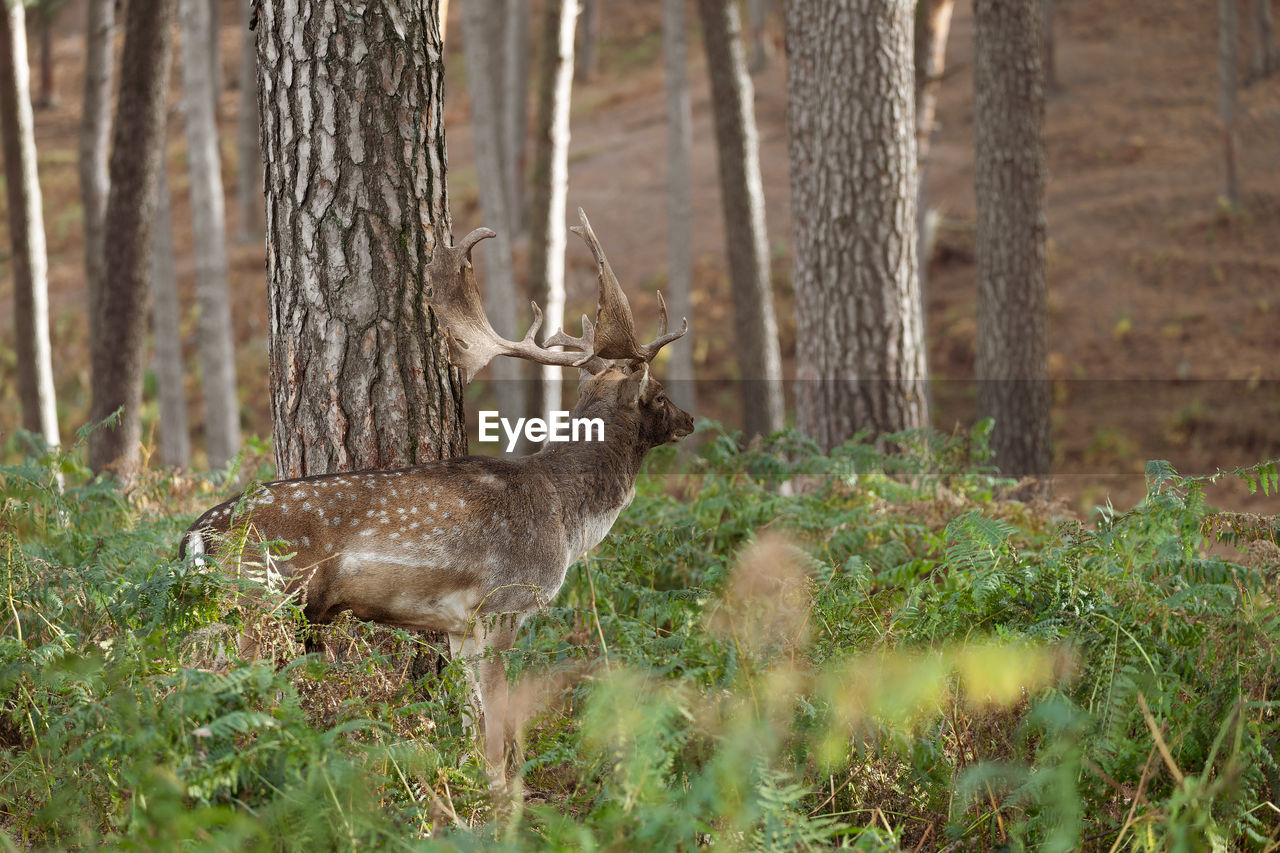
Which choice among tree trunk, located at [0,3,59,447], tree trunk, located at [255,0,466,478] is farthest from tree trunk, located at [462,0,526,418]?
tree trunk, located at [255,0,466,478]

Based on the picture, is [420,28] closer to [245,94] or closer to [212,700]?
[212,700]

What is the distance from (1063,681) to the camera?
3.82 m

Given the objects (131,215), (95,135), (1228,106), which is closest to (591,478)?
(131,215)

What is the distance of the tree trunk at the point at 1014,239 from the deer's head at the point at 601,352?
5.75 metres

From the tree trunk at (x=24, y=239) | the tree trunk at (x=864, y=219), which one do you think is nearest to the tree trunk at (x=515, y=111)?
the tree trunk at (x=24, y=239)

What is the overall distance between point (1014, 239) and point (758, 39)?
24.6 m

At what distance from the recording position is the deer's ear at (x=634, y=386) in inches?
226

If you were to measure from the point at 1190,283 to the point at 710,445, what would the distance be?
17197mm

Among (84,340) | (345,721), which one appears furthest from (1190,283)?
(84,340)

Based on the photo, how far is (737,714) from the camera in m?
3.94

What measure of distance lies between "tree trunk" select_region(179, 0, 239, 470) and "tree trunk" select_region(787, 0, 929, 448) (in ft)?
22.4

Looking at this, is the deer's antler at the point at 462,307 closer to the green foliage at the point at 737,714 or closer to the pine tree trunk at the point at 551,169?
the green foliage at the point at 737,714

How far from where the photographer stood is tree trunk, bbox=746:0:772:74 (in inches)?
1303

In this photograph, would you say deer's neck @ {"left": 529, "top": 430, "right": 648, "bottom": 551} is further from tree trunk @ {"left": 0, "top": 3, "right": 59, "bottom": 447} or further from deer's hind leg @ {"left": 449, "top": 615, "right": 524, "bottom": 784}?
tree trunk @ {"left": 0, "top": 3, "right": 59, "bottom": 447}
